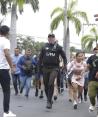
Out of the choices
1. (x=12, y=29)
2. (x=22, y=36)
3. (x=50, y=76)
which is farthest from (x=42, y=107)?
(x=22, y=36)

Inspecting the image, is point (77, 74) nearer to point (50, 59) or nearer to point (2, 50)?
→ point (50, 59)

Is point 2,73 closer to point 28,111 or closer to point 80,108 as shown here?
point 28,111

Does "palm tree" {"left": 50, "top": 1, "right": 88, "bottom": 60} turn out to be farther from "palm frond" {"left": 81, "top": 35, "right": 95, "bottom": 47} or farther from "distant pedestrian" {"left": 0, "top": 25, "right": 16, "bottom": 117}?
"distant pedestrian" {"left": 0, "top": 25, "right": 16, "bottom": 117}

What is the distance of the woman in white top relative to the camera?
467 inches

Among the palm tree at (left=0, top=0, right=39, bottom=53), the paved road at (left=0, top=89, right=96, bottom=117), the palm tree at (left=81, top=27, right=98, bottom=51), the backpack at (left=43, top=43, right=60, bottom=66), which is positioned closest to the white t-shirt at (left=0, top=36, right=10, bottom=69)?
the paved road at (left=0, top=89, right=96, bottom=117)

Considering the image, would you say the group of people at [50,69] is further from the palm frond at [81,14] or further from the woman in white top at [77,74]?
the palm frond at [81,14]

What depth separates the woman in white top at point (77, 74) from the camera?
38.9ft

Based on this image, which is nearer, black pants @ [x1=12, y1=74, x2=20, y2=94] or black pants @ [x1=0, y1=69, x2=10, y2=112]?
black pants @ [x1=0, y1=69, x2=10, y2=112]

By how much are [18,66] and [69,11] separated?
1007 inches

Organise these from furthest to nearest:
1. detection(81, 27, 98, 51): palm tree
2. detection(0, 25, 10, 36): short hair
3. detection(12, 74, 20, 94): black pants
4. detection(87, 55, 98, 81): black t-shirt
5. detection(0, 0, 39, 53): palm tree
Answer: detection(81, 27, 98, 51): palm tree
detection(0, 0, 39, 53): palm tree
detection(12, 74, 20, 94): black pants
detection(87, 55, 98, 81): black t-shirt
detection(0, 25, 10, 36): short hair

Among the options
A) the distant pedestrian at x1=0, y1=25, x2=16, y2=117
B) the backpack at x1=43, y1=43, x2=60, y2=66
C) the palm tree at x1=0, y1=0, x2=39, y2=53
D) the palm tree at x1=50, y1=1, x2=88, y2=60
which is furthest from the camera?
the palm tree at x1=50, y1=1, x2=88, y2=60

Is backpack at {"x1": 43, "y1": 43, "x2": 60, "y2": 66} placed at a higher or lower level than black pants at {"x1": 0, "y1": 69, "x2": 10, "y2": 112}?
higher

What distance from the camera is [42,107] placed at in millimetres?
11773

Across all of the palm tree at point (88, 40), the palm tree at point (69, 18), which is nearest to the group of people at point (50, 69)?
the palm tree at point (69, 18)
